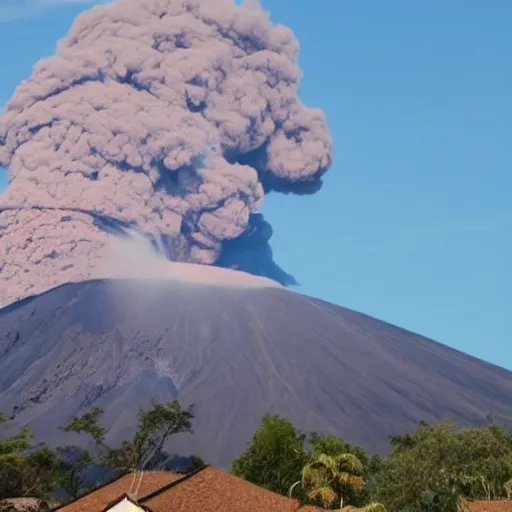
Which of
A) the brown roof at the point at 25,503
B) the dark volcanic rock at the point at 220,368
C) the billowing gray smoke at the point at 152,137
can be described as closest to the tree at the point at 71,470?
the brown roof at the point at 25,503

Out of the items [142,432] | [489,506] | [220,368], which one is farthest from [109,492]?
[220,368]

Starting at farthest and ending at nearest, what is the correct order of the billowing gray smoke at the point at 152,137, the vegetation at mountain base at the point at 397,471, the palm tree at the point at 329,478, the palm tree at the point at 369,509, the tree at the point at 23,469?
the billowing gray smoke at the point at 152,137 → the tree at the point at 23,469 → the vegetation at mountain base at the point at 397,471 → the palm tree at the point at 329,478 → the palm tree at the point at 369,509

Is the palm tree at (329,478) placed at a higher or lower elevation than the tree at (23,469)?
higher

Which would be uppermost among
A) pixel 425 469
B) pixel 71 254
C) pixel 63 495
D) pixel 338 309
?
pixel 338 309

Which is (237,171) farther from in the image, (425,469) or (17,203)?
(425,469)

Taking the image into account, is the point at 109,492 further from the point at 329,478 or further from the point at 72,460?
the point at 72,460

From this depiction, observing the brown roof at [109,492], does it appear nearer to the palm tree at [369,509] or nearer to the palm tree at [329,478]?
the palm tree at [329,478]

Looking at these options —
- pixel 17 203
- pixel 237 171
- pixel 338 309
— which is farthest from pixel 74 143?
pixel 338 309

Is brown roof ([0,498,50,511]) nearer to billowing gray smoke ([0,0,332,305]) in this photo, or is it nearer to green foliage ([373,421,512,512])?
green foliage ([373,421,512,512])
